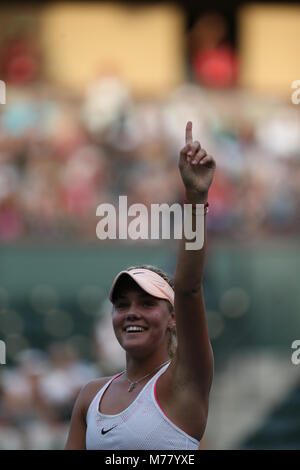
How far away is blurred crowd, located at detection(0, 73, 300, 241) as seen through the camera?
12094 millimetres

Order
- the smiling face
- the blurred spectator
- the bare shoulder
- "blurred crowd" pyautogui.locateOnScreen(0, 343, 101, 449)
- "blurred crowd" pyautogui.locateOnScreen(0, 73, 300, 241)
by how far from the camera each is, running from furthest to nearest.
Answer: the blurred spectator
"blurred crowd" pyautogui.locateOnScreen(0, 73, 300, 241)
"blurred crowd" pyautogui.locateOnScreen(0, 343, 101, 449)
the bare shoulder
the smiling face

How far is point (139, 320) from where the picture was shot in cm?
236

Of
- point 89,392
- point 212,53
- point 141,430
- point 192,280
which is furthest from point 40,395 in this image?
point 192,280

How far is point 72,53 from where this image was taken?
13.9 m

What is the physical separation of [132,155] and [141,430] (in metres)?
10.6

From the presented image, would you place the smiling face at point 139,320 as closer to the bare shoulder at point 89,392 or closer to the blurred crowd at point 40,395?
the bare shoulder at point 89,392

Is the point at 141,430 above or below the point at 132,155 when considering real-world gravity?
below

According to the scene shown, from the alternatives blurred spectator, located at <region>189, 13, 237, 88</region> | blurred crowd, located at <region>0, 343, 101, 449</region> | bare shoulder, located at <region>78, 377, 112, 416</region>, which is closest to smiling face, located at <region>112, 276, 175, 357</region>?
bare shoulder, located at <region>78, 377, 112, 416</region>

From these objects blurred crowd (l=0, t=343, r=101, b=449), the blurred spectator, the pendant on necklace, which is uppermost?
the blurred spectator

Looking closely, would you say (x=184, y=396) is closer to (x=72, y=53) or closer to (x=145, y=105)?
(x=145, y=105)

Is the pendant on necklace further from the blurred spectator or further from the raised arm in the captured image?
the blurred spectator

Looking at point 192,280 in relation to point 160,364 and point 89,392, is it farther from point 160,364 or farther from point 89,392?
point 89,392

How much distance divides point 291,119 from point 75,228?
371 centimetres

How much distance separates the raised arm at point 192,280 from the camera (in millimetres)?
2127
